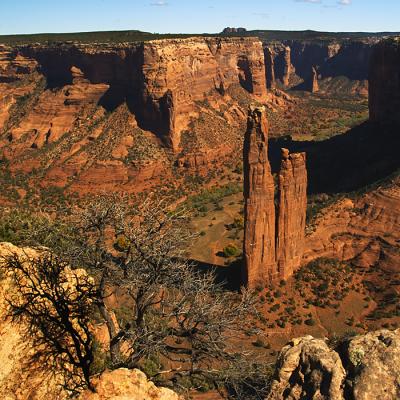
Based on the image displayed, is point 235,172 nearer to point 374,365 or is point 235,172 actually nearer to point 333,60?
point 374,365

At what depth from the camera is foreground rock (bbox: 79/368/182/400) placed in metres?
11.9

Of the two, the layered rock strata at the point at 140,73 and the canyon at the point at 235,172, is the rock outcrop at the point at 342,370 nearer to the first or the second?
the canyon at the point at 235,172

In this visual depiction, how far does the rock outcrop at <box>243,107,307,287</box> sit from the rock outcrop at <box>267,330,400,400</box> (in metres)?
26.0

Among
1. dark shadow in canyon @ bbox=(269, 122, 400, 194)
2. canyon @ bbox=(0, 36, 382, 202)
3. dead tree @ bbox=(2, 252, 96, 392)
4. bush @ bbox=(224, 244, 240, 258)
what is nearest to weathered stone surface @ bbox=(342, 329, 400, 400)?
dead tree @ bbox=(2, 252, 96, 392)

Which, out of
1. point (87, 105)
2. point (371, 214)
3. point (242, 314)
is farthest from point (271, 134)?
point (242, 314)

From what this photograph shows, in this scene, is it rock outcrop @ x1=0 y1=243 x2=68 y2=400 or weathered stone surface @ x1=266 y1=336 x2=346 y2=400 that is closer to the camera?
weathered stone surface @ x1=266 y1=336 x2=346 y2=400

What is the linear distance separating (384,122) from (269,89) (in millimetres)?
62822

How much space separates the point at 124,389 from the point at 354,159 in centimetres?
6331

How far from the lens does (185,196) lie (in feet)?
237

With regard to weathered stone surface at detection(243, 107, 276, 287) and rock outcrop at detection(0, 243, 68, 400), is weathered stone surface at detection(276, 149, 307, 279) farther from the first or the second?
rock outcrop at detection(0, 243, 68, 400)

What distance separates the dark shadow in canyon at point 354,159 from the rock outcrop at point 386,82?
1872 mm

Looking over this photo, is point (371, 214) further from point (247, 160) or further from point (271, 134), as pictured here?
point (271, 134)

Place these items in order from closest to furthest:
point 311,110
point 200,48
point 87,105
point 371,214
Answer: point 371,214 → point 87,105 → point 200,48 → point 311,110

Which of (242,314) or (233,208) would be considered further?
(233,208)
